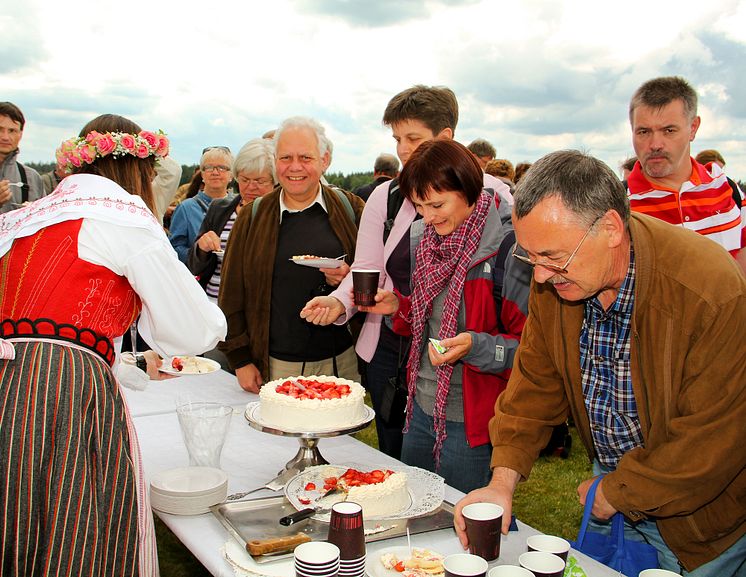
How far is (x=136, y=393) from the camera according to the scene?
10.9ft

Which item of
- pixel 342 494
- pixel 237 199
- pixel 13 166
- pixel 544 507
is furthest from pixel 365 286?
pixel 13 166

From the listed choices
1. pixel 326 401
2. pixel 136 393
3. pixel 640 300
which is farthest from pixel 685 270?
pixel 136 393

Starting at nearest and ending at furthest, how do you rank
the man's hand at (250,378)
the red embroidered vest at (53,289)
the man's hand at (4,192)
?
the red embroidered vest at (53,289)
the man's hand at (250,378)
the man's hand at (4,192)

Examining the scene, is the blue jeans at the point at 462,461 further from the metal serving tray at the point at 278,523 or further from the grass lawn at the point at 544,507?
the grass lawn at the point at 544,507

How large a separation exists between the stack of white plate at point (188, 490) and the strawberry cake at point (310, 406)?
264mm

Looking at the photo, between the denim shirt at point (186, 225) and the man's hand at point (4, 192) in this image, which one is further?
the denim shirt at point (186, 225)

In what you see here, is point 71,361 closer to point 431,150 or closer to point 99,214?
point 99,214

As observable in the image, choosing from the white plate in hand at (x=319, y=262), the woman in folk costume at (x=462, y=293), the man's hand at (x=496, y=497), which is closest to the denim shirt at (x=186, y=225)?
the white plate in hand at (x=319, y=262)

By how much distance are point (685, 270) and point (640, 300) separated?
12 centimetres

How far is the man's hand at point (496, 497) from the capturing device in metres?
1.75

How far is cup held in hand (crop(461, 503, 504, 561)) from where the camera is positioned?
1.62 m

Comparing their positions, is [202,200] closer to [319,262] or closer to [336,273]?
[336,273]

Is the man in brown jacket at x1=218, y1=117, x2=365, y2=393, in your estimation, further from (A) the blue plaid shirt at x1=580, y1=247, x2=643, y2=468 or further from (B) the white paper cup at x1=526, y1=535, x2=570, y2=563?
(B) the white paper cup at x1=526, y1=535, x2=570, y2=563

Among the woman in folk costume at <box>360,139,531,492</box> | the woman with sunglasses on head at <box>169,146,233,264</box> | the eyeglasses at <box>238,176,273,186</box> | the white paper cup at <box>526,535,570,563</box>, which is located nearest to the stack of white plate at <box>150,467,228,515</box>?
the woman in folk costume at <box>360,139,531,492</box>
